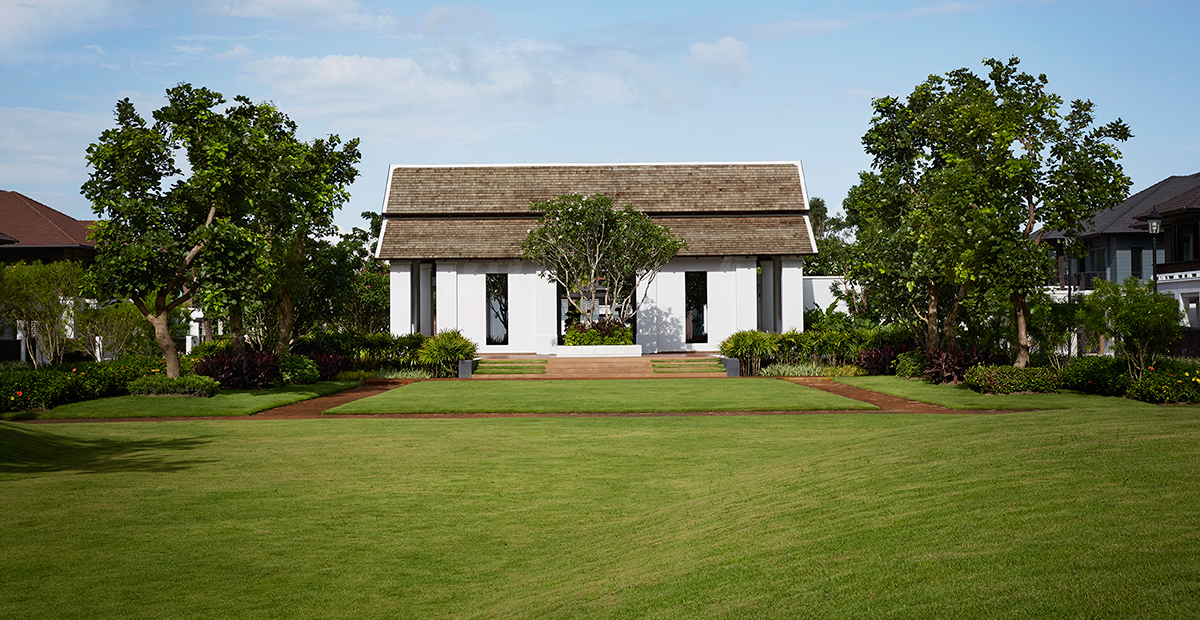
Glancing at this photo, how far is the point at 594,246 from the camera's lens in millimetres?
34156

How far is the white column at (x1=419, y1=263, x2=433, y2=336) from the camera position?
3997 centimetres

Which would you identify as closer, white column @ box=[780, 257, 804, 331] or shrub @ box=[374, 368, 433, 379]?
shrub @ box=[374, 368, 433, 379]

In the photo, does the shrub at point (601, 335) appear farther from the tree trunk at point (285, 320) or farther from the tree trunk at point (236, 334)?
the tree trunk at point (236, 334)

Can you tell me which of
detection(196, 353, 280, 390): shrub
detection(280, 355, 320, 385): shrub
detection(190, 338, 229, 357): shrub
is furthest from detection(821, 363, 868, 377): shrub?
detection(190, 338, 229, 357): shrub

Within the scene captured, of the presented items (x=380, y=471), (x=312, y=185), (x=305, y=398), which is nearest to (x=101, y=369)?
(x=305, y=398)

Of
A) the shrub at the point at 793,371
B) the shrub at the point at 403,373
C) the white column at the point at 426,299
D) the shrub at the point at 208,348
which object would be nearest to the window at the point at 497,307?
the white column at the point at 426,299

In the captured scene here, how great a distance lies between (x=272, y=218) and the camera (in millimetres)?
25188

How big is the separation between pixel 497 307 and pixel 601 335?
7153 mm

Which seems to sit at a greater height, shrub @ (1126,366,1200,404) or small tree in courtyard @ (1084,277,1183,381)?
small tree in courtyard @ (1084,277,1183,381)

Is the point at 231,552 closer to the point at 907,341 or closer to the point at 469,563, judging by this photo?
the point at 469,563

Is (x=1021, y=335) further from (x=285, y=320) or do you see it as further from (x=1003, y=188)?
(x=285, y=320)

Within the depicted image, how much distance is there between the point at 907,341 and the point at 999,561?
90.6 feet

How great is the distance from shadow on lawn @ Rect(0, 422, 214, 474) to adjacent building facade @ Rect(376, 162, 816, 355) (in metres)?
23.4

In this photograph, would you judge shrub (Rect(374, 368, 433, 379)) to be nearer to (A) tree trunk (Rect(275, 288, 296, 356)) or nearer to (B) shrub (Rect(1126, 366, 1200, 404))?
(A) tree trunk (Rect(275, 288, 296, 356))
